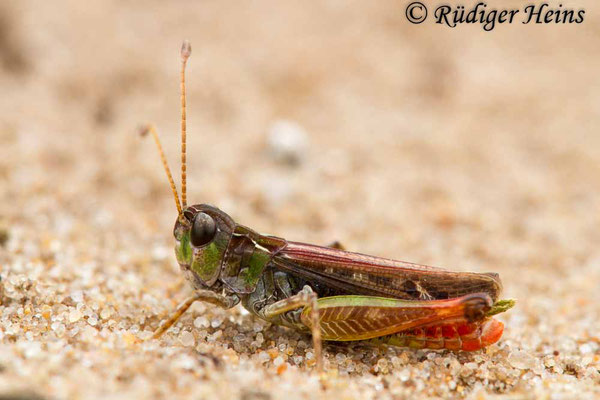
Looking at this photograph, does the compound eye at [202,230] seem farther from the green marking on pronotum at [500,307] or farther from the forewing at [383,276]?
the green marking on pronotum at [500,307]

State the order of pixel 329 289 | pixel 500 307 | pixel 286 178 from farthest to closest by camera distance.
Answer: pixel 286 178, pixel 329 289, pixel 500 307

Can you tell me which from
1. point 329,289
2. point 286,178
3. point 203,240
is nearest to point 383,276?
point 329,289

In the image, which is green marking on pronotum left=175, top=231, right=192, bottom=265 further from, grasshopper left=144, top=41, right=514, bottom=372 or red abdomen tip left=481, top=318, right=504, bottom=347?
red abdomen tip left=481, top=318, right=504, bottom=347

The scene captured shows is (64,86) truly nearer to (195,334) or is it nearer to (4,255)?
(4,255)

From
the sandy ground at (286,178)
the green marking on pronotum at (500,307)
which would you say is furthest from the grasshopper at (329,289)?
the sandy ground at (286,178)

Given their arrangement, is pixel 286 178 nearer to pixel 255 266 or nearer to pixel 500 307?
pixel 255 266

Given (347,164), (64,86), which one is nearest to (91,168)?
(64,86)

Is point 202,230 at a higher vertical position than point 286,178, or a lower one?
lower


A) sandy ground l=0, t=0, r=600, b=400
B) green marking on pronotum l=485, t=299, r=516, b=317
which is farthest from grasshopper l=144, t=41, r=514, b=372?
sandy ground l=0, t=0, r=600, b=400
